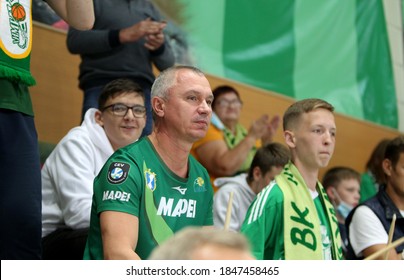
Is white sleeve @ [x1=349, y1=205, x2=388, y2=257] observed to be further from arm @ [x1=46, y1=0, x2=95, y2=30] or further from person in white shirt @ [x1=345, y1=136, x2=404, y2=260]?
arm @ [x1=46, y1=0, x2=95, y2=30]

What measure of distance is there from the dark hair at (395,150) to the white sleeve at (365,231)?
0.89 ft

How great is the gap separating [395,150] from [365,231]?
42cm

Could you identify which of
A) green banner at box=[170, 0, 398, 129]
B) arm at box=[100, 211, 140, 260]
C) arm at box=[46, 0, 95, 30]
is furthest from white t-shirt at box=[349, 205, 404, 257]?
green banner at box=[170, 0, 398, 129]

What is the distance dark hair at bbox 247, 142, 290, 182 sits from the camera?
3.65 m

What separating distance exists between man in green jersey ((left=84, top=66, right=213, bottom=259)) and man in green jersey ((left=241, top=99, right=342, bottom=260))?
22 cm

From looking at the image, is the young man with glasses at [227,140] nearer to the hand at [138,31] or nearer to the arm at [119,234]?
the hand at [138,31]

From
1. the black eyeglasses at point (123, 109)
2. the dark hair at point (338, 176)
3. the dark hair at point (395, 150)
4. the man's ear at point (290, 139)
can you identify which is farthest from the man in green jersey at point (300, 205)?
the dark hair at point (338, 176)

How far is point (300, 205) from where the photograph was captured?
2.71m

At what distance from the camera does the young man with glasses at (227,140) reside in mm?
3941

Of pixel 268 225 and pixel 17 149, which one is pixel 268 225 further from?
pixel 17 149

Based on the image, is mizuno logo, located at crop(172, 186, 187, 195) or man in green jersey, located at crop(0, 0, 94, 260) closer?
man in green jersey, located at crop(0, 0, 94, 260)

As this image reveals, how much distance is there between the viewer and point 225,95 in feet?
13.6

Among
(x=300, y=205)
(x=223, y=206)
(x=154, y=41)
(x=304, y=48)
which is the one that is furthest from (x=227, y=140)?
(x=304, y=48)

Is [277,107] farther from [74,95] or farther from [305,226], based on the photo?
[305,226]
